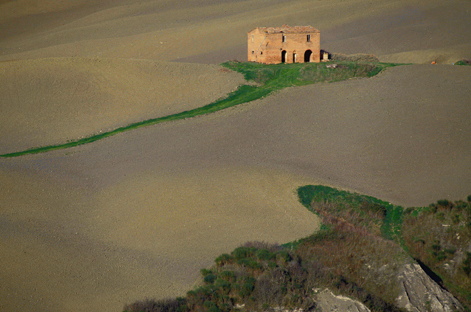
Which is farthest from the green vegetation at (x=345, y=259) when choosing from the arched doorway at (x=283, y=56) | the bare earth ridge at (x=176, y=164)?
the arched doorway at (x=283, y=56)

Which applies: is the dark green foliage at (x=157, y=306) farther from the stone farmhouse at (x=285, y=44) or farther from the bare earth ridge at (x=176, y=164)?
the stone farmhouse at (x=285, y=44)

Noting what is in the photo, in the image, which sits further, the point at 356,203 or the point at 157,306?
the point at 356,203

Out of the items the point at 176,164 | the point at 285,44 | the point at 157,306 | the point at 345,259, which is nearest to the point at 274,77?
the point at 285,44

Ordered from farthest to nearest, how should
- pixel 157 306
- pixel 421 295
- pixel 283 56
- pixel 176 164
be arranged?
1. pixel 283 56
2. pixel 176 164
3. pixel 421 295
4. pixel 157 306

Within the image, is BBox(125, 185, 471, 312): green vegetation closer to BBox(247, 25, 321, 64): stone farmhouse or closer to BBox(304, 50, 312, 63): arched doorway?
BBox(247, 25, 321, 64): stone farmhouse

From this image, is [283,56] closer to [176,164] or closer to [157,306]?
[176,164]

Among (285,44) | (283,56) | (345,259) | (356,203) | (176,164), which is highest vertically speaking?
(285,44)
